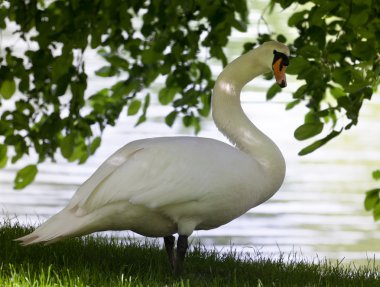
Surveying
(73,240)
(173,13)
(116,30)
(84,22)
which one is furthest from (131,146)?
(116,30)

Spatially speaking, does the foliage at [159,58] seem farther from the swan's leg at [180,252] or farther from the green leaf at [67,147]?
the swan's leg at [180,252]

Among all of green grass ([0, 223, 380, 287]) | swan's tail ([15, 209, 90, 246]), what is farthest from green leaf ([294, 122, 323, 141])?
swan's tail ([15, 209, 90, 246])

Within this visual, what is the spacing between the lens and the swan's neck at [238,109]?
21.3ft

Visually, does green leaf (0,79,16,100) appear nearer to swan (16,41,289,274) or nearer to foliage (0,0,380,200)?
foliage (0,0,380,200)

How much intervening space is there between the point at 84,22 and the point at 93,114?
1626 mm

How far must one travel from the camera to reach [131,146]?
6.29m

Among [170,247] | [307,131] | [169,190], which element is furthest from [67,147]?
[169,190]

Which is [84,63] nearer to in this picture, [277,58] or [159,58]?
[159,58]

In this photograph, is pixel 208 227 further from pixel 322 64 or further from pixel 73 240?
pixel 322 64

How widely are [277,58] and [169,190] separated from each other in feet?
3.71

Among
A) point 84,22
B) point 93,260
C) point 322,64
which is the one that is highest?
point 84,22

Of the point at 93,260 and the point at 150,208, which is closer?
the point at 150,208

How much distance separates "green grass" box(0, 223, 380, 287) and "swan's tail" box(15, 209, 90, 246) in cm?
15

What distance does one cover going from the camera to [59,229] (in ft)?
19.7
